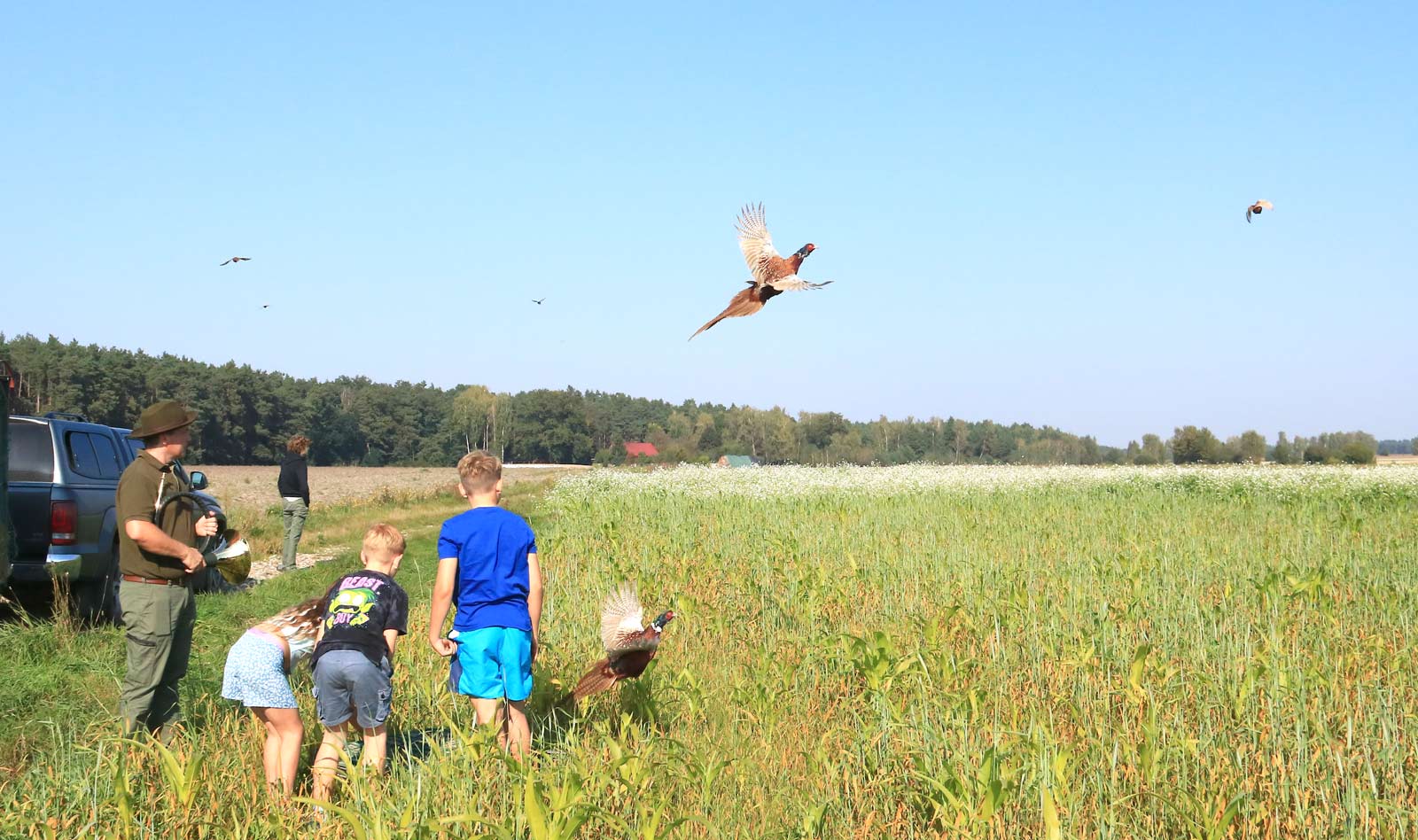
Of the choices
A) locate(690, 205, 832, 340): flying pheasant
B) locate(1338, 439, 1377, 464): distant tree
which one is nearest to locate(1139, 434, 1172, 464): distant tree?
locate(1338, 439, 1377, 464): distant tree

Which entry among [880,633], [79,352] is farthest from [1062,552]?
[79,352]

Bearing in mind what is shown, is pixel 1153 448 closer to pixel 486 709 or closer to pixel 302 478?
pixel 302 478

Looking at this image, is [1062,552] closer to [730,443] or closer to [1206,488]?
[1206,488]

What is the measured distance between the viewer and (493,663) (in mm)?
4332

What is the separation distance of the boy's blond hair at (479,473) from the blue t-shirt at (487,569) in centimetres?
12

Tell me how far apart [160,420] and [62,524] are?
406 centimetres

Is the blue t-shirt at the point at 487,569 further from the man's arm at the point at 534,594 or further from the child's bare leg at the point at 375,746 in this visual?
the child's bare leg at the point at 375,746

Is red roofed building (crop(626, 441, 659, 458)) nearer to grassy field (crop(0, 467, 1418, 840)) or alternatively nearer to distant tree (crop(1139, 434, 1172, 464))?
distant tree (crop(1139, 434, 1172, 464))

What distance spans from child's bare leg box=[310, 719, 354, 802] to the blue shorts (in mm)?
521

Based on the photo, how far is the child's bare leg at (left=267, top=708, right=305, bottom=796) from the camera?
13.7 ft

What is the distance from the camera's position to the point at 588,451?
88.9 meters

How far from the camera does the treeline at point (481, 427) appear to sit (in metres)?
65.1

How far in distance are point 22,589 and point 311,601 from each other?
A: 533 centimetres

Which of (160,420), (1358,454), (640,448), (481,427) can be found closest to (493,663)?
(160,420)
